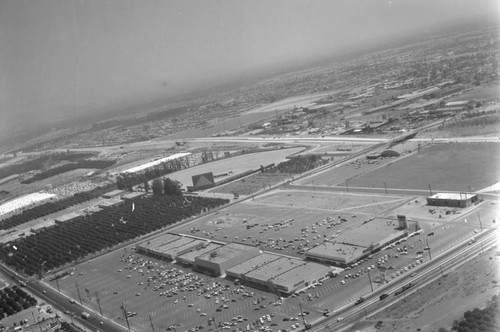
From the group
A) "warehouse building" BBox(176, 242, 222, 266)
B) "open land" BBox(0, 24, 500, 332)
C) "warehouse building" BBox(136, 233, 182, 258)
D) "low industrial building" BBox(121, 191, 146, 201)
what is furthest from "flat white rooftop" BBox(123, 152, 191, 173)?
"warehouse building" BBox(176, 242, 222, 266)

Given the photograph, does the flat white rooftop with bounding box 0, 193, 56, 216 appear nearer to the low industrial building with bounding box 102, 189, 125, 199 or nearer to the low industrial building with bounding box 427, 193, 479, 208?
the low industrial building with bounding box 102, 189, 125, 199

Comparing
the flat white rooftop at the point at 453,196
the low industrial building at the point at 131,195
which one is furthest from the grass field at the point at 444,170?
the low industrial building at the point at 131,195

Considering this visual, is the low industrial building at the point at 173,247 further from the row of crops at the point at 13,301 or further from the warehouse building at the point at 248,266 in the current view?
the row of crops at the point at 13,301

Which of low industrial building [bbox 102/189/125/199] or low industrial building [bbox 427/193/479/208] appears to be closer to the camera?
low industrial building [bbox 427/193/479/208]

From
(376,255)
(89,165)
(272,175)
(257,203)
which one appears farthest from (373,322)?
(89,165)

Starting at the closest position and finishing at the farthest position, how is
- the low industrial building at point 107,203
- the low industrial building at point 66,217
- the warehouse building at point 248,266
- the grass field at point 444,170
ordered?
the warehouse building at point 248,266
the grass field at point 444,170
the low industrial building at point 66,217
the low industrial building at point 107,203

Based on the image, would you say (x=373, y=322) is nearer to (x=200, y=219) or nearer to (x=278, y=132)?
(x=200, y=219)
